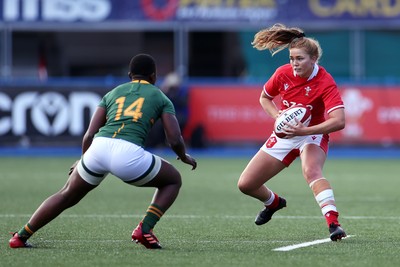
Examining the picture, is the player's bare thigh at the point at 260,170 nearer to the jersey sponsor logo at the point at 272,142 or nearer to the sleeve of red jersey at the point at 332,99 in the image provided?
the jersey sponsor logo at the point at 272,142

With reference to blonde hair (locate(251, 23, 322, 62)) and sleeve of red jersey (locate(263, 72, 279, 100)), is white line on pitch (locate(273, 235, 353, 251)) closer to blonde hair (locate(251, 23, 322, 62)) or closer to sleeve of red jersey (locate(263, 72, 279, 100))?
sleeve of red jersey (locate(263, 72, 279, 100))

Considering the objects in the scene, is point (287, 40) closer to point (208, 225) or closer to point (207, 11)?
point (208, 225)

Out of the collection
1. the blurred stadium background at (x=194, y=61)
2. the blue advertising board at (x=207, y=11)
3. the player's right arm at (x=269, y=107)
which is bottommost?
the blurred stadium background at (x=194, y=61)

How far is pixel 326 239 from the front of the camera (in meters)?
9.66

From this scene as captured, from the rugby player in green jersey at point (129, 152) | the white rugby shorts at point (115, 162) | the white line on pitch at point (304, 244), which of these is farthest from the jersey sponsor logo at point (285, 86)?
the white rugby shorts at point (115, 162)

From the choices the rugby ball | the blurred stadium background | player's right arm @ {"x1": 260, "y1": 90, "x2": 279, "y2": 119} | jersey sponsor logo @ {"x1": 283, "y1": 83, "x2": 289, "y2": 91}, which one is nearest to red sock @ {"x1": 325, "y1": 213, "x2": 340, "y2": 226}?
the rugby ball

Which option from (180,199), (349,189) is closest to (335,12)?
(349,189)

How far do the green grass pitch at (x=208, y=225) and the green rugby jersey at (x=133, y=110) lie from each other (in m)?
1.00

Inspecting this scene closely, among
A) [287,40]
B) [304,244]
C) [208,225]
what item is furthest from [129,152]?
[208,225]

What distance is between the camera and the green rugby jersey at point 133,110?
28.6 ft

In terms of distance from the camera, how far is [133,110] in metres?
8.77

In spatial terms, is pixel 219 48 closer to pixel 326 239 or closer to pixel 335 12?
pixel 335 12

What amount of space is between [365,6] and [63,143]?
8971 millimetres

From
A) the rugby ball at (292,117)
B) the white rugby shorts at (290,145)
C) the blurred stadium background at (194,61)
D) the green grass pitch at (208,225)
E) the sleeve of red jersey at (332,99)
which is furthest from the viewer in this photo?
the blurred stadium background at (194,61)
